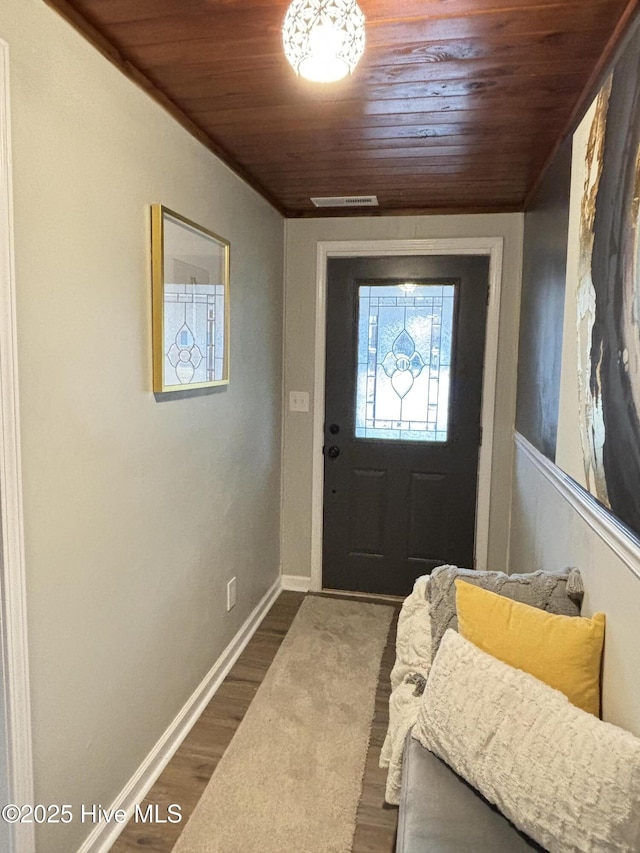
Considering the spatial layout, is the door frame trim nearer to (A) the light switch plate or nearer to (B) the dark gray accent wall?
(A) the light switch plate

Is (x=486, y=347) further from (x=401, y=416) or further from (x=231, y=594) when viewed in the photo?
(x=231, y=594)

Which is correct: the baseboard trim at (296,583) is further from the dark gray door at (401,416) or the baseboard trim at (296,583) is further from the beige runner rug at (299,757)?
the beige runner rug at (299,757)

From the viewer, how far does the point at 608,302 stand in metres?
1.26

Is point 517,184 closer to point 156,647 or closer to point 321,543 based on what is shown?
point 321,543

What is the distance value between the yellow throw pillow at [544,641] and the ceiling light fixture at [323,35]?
1385 mm

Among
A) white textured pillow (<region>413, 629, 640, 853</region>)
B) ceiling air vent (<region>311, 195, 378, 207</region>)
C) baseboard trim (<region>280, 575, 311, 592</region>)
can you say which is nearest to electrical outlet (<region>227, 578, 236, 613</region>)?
baseboard trim (<region>280, 575, 311, 592</region>)

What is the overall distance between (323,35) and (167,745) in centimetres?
220

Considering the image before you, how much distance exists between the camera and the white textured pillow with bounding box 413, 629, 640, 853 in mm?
1007

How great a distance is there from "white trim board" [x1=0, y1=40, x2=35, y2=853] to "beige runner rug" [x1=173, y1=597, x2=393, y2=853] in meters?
0.62

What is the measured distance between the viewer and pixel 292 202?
2994 millimetres

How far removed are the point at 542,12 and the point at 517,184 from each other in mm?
1349

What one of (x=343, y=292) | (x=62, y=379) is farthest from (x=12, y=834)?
(x=343, y=292)

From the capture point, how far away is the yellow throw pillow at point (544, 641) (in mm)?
1334

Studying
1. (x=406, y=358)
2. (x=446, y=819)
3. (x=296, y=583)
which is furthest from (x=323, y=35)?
(x=296, y=583)
